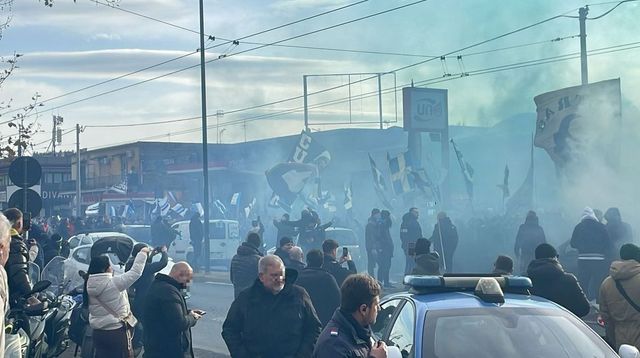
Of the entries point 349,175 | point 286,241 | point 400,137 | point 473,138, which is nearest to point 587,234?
point 286,241

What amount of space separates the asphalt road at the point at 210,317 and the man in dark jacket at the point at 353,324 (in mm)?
7240

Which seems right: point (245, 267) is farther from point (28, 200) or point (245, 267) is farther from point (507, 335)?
point (507, 335)

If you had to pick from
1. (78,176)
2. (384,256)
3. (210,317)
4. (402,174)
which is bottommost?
(210,317)

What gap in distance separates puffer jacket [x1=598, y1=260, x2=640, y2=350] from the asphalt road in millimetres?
5514

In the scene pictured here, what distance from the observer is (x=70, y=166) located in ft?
269

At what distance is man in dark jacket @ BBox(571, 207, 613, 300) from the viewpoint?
1500cm

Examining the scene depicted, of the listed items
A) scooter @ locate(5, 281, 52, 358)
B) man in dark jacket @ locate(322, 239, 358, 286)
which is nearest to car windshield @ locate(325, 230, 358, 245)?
man in dark jacket @ locate(322, 239, 358, 286)

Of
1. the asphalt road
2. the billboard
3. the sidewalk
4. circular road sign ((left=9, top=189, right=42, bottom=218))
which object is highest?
the billboard

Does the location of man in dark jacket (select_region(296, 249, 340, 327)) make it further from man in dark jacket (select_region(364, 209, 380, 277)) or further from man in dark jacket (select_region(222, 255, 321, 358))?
man in dark jacket (select_region(364, 209, 380, 277))

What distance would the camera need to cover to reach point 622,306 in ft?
24.5

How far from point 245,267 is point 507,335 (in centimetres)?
584

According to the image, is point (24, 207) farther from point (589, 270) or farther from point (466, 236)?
point (466, 236)

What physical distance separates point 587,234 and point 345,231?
30.5 ft

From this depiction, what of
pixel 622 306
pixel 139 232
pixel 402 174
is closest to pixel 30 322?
pixel 622 306
